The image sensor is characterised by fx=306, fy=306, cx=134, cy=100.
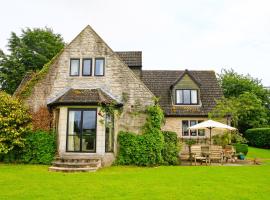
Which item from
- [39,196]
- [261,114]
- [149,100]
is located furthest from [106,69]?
[261,114]

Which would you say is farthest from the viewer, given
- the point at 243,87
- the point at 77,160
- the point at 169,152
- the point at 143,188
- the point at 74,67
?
the point at 243,87

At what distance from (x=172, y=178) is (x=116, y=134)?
7.89m

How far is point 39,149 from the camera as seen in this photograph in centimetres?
2039

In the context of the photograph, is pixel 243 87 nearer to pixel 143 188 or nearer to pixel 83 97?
pixel 83 97

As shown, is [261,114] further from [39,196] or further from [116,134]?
[39,196]

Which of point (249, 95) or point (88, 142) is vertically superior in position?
point (249, 95)

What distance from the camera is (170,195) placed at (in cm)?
995

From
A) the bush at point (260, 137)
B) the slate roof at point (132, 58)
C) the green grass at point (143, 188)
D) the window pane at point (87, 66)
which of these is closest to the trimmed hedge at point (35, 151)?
the window pane at point (87, 66)

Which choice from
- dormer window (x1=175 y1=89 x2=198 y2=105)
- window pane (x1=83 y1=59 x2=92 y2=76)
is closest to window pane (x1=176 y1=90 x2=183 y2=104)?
dormer window (x1=175 y1=89 x2=198 y2=105)

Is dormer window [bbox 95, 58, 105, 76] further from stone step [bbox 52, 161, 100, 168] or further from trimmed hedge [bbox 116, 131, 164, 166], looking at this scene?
stone step [bbox 52, 161, 100, 168]

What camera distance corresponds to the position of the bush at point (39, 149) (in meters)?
20.3

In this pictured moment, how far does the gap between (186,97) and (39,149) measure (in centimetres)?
1540

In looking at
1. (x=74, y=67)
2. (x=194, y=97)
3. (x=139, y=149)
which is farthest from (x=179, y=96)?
(x=74, y=67)

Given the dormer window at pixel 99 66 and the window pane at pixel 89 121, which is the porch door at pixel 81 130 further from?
the dormer window at pixel 99 66
